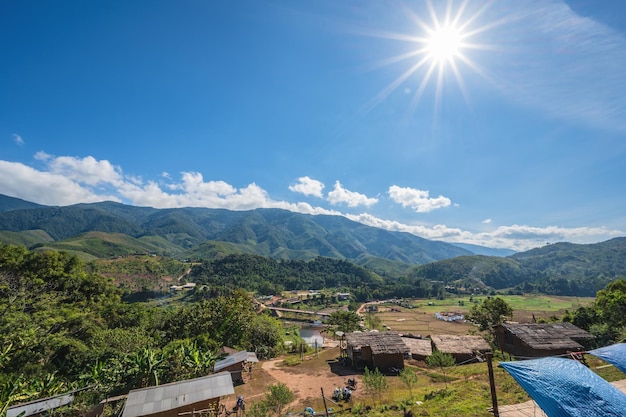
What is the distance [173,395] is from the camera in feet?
47.6

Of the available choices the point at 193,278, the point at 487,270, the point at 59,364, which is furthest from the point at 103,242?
the point at 487,270

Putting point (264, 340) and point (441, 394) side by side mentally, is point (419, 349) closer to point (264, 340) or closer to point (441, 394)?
point (441, 394)

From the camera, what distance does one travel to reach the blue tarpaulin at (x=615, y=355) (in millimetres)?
10578

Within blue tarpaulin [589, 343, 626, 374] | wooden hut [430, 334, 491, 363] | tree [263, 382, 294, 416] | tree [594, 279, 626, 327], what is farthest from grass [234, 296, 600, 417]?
tree [594, 279, 626, 327]

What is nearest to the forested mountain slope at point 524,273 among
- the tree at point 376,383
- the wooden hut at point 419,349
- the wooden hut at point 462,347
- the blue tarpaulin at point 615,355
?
the wooden hut at point 462,347

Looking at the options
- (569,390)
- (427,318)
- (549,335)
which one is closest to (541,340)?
(549,335)

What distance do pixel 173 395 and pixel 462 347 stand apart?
90.7 ft

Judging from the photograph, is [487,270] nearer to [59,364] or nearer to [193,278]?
[193,278]

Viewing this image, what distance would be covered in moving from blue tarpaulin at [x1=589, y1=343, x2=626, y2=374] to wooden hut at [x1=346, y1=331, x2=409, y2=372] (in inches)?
626

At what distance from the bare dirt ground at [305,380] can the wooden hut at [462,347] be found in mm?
10655

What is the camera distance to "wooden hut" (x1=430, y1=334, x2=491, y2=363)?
93.0 ft

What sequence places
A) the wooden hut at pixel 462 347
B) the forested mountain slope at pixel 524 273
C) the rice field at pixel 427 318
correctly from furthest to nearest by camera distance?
the forested mountain slope at pixel 524 273
the rice field at pixel 427 318
the wooden hut at pixel 462 347

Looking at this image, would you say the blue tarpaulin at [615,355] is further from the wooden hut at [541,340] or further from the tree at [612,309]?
the tree at [612,309]

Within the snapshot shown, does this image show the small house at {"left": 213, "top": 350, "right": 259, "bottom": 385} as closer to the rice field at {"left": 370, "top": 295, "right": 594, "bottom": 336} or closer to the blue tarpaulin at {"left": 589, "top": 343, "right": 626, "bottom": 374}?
the blue tarpaulin at {"left": 589, "top": 343, "right": 626, "bottom": 374}
